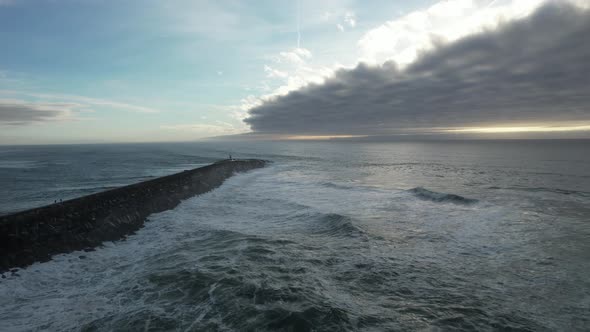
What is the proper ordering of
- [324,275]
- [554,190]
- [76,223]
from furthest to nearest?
[554,190], [76,223], [324,275]

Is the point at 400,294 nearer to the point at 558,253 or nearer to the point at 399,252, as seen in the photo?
the point at 399,252

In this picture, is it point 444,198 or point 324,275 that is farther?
point 444,198

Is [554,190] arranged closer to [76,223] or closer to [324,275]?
[324,275]

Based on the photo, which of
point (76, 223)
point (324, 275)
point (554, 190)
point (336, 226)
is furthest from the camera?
point (554, 190)

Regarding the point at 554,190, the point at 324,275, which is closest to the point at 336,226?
the point at 324,275

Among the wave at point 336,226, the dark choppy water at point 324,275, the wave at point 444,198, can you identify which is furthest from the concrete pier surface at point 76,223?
the wave at point 444,198

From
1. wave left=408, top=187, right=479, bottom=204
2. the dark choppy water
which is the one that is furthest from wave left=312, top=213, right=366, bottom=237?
wave left=408, top=187, right=479, bottom=204

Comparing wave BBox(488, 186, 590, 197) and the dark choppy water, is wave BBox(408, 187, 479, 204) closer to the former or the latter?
the dark choppy water

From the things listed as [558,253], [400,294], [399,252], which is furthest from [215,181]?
[558,253]

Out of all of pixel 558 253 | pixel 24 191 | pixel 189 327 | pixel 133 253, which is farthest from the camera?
pixel 24 191
